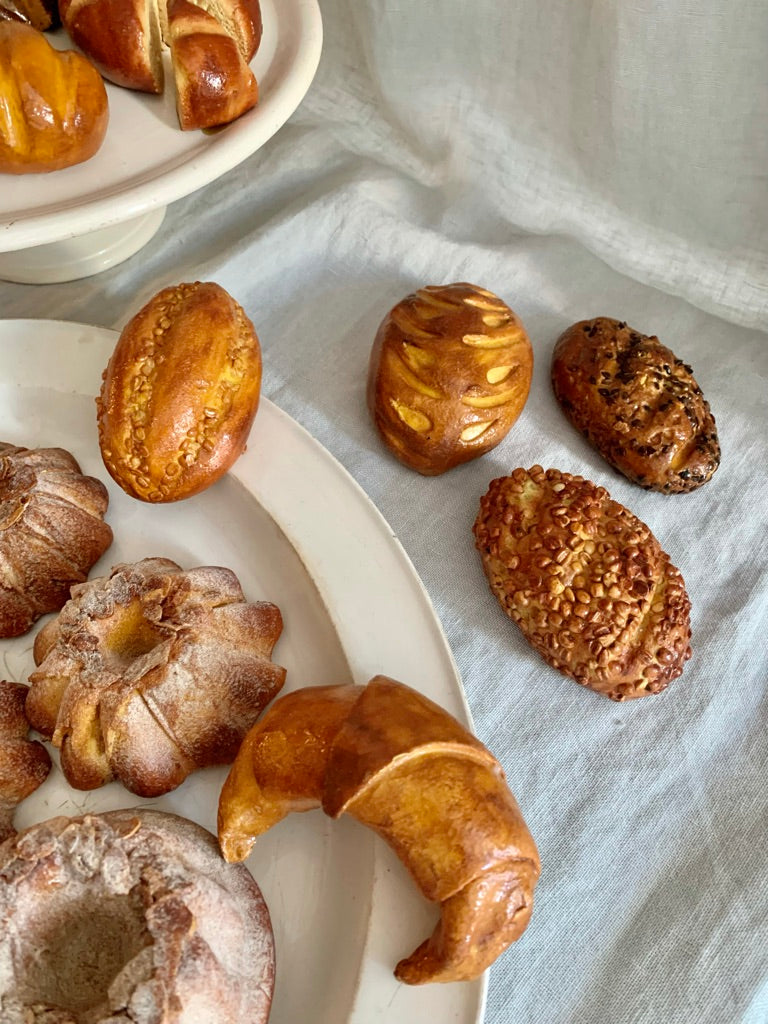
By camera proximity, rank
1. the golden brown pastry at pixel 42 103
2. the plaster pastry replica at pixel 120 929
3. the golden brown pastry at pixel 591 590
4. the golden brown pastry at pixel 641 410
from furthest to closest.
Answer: the golden brown pastry at pixel 641 410 → the golden brown pastry at pixel 591 590 → the golden brown pastry at pixel 42 103 → the plaster pastry replica at pixel 120 929

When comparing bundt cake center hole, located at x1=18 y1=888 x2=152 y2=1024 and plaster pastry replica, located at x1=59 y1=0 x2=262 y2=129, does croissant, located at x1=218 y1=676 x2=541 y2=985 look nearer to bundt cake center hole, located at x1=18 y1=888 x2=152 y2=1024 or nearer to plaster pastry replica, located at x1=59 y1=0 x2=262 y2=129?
bundt cake center hole, located at x1=18 y1=888 x2=152 y2=1024

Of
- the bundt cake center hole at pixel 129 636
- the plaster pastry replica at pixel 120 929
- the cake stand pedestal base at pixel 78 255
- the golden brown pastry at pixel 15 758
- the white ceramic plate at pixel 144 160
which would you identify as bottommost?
the golden brown pastry at pixel 15 758

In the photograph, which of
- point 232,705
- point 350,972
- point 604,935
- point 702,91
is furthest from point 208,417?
point 702,91

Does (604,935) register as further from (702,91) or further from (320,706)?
(702,91)

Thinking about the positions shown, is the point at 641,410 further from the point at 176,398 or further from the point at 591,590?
the point at 176,398

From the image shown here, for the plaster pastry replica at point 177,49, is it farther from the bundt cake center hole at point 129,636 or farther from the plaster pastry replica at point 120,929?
the plaster pastry replica at point 120,929

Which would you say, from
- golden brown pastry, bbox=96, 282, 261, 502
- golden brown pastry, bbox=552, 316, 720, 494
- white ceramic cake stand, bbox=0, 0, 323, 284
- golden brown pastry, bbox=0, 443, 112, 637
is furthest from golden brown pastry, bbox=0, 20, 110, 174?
golden brown pastry, bbox=552, 316, 720, 494

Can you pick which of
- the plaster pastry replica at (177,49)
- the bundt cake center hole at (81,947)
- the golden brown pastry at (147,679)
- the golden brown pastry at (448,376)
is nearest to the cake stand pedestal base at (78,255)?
the plaster pastry replica at (177,49)
